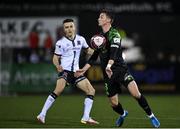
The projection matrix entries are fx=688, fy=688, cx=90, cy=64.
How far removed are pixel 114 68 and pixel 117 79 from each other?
0.22 meters

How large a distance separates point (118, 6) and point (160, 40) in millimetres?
2087

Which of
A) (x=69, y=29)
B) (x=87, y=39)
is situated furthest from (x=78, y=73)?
(x=87, y=39)

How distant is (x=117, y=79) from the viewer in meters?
13.3

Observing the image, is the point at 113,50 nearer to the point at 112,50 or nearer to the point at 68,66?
the point at 112,50

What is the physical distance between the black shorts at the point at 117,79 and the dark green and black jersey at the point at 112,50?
0.13m

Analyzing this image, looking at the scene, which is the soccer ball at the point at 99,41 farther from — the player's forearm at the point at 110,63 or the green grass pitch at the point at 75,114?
the green grass pitch at the point at 75,114

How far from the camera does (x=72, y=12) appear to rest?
26.2 meters

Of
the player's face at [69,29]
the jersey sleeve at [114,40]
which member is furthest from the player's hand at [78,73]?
the jersey sleeve at [114,40]

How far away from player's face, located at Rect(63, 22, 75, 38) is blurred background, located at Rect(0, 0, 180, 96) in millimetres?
11287

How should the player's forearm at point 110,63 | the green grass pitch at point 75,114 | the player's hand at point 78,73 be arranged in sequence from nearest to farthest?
the player's forearm at point 110,63, the green grass pitch at point 75,114, the player's hand at point 78,73

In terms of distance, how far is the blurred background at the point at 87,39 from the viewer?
25922 millimetres

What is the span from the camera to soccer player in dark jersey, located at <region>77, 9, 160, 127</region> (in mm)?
13039

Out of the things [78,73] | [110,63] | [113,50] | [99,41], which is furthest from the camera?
[78,73]

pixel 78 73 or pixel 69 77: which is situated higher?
pixel 78 73
